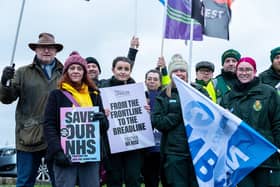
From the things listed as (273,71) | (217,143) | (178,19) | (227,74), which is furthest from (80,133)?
(178,19)

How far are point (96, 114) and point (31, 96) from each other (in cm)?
106

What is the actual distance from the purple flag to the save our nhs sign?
3.20m

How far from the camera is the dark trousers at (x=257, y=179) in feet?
21.4

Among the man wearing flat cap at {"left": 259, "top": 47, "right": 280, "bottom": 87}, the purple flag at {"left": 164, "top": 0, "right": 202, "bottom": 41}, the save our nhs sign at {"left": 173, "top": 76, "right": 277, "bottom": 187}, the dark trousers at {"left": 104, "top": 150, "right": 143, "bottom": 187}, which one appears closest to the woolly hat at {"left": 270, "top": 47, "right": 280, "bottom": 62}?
the man wearing flat cap at {"left": 259, "top": 47, "right": 280, "bottom": 87}

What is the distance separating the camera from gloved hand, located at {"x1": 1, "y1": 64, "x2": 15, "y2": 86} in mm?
6629

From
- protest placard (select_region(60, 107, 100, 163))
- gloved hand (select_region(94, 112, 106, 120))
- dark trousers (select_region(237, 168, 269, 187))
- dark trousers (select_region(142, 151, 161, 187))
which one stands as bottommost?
dark trousers (select_region(142, 151, 161, 187))

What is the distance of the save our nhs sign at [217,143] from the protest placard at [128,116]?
941mm

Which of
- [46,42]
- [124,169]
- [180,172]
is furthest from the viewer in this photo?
[124,169]

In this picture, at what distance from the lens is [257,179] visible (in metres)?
6.57

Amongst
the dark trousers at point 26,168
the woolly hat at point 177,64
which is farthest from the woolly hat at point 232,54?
the dark trousers at point 26,168

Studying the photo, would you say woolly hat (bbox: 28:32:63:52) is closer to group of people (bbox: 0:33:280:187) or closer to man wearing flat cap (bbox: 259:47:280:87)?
group of people (bbox: 0:33:280:187)

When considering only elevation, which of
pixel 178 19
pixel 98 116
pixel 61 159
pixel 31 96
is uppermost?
pixel 178 19

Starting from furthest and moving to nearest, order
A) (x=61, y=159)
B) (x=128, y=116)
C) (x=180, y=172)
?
(x=128, y=116), (x=180, y=172), (x=61, y=159)

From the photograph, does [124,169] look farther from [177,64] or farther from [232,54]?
[232,54]
